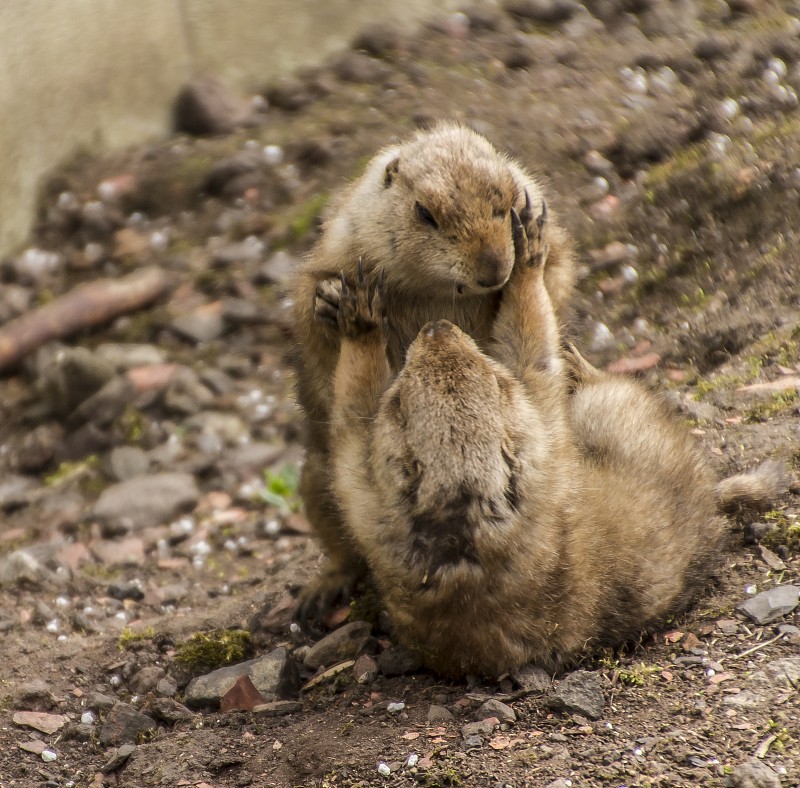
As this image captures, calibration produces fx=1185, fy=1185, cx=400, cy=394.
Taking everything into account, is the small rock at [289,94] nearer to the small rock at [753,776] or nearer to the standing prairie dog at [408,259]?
the standing prairie dog at [408,259]

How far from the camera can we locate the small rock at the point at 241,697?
489 centimetres

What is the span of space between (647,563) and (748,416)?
Answer: 4.93 ft

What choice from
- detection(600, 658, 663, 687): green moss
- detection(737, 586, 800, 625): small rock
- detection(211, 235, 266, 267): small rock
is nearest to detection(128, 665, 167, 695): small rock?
detection(600, 658, 663, 687): green moss

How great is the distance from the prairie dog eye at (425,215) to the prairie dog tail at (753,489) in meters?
1.68

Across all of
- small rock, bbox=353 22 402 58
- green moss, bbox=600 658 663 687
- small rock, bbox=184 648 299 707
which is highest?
small rock, bbox=353 22 402 58

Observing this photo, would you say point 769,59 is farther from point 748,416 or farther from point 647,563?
point 647,563

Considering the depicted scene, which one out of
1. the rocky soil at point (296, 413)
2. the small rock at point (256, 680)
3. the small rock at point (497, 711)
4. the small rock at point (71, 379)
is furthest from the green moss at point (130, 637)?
the small rock at point (71, 379)

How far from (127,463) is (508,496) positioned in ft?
14.4

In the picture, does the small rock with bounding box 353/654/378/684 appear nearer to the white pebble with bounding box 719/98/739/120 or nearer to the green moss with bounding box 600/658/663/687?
the green moss with bounding box 600/658/663/687

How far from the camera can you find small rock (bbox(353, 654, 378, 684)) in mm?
4801

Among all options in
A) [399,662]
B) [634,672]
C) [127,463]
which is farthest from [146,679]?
[127,463]

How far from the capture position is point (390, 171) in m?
5.14

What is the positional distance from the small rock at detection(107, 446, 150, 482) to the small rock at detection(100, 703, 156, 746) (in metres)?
3.17

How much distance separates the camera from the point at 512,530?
421 cm
